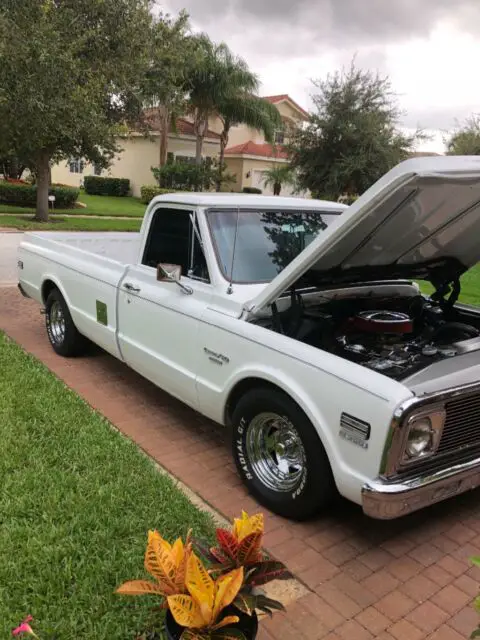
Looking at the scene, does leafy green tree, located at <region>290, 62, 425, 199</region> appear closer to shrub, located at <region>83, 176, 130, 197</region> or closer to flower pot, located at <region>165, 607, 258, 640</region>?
shrub, located at <region>83, 176, 130, 197</region>

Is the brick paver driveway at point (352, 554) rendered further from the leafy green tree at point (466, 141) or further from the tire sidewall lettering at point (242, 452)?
the leafy green tree at point (466, 141)

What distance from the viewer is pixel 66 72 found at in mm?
9984

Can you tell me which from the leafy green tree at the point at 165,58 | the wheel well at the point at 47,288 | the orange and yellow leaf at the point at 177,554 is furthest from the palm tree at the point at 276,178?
the orange and yellow leaf at the point at 177,554

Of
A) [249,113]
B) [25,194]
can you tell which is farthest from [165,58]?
[249,113]

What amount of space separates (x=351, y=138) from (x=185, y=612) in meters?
24.3

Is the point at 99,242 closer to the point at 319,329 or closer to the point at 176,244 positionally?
the point at 176,244

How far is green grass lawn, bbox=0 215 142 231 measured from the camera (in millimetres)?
18145

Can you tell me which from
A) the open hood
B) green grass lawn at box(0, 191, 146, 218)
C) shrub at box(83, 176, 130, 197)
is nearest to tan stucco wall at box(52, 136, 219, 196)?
shrub at box(83, 176, 130, 197)

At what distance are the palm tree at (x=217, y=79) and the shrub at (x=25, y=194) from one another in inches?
333

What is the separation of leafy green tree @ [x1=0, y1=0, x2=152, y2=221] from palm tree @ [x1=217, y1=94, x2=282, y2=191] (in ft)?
38.9

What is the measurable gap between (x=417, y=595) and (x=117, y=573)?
1.49 metres

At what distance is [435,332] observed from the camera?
402 centimetres

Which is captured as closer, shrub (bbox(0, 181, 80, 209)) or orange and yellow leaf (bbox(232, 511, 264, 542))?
orange and yellow leaf (bbox(232, 511, 264, 542))

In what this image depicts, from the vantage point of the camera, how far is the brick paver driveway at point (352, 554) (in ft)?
8.57
